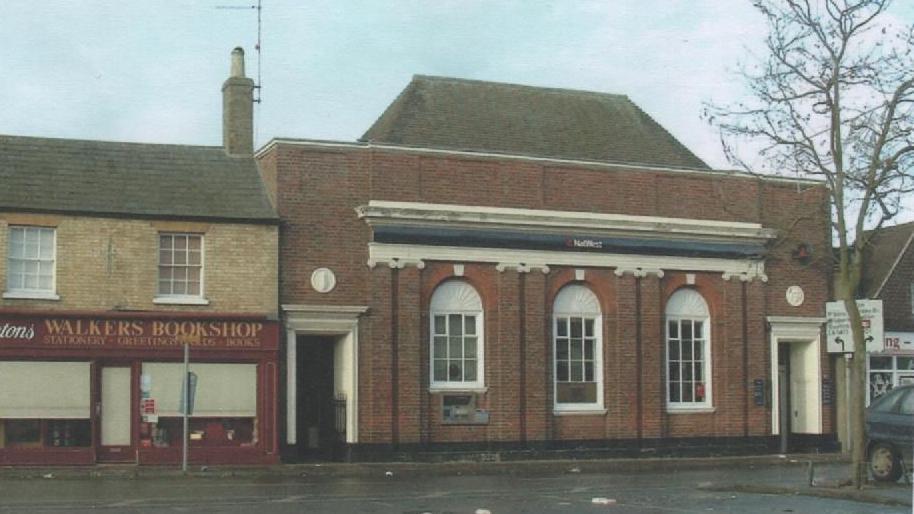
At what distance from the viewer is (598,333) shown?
114 ft

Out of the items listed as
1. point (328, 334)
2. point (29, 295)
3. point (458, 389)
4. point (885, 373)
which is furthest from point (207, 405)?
point (885, 373)

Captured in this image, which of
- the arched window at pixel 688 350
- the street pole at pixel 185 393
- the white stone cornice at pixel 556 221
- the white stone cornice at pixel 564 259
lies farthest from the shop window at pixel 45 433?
the arched window at pixel 688 350

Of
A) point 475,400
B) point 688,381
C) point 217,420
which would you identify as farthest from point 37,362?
point 688,381

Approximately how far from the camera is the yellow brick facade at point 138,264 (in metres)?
29.5

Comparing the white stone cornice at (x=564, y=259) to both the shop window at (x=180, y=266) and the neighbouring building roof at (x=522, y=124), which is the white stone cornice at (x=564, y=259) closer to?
the neighbouring building roof at (x=522, y=124)

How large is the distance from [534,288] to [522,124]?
213 inches

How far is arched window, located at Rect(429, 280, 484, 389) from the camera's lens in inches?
1293

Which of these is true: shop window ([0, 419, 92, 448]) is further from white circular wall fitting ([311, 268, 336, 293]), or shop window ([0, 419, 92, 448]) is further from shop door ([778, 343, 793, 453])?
shop door ([778, 343, 793, 453])

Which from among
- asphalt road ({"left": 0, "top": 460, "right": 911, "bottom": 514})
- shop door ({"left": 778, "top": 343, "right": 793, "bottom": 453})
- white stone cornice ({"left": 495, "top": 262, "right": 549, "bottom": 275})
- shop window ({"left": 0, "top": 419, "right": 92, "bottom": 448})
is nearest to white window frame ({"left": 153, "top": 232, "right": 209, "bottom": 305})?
shop window ({"left": 0, "top": 419, "right": 92, "bottom": 448})

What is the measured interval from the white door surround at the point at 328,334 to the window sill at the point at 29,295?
502cm

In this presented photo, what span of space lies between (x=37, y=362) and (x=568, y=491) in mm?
12109

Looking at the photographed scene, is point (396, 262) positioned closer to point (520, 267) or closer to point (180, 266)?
point (520, 267)

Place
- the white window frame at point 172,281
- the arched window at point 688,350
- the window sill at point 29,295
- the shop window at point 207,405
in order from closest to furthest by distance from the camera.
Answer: the window sill at point 29,295 → the shop window at point 207,405 → the white window frame at point 172,281 → the arched window at point 688,350

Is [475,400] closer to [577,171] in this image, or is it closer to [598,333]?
[598,333]
